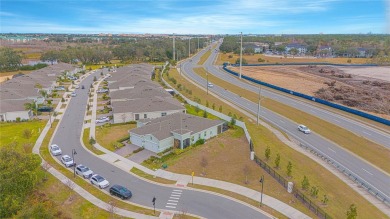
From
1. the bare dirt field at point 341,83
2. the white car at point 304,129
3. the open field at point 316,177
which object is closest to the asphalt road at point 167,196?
the open field at point 316,177

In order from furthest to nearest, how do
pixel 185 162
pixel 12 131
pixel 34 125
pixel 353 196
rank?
pixel 34 125 < pixel 12 131 < pixel 185 162 < pixel 353 196

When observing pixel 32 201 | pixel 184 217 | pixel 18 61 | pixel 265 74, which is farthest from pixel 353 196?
pixel 18 61

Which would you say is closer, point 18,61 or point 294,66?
point 18,61

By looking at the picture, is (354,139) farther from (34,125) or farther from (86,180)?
(34,125)

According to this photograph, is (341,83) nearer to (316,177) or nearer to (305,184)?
(316,177)

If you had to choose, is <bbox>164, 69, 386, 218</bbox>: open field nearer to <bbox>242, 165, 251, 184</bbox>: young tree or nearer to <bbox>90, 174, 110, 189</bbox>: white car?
<bbox>242, 165, 251, 184</bbox>: young tree

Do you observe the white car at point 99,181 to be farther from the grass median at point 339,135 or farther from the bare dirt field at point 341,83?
the bare dirt field at point 341,83
